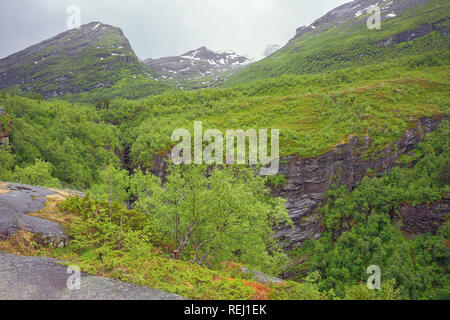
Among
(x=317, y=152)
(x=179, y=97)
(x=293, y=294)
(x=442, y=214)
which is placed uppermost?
(x=179, y=97)

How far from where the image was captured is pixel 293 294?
11.2 meters

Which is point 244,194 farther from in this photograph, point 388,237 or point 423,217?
point 423,217

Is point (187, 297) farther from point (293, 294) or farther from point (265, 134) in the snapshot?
point (265, 134)

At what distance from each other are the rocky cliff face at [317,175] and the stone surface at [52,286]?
111 feet

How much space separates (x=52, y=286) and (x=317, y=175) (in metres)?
43.8

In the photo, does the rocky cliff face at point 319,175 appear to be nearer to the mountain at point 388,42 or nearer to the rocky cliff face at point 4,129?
the rocky cliff face at point 4,129

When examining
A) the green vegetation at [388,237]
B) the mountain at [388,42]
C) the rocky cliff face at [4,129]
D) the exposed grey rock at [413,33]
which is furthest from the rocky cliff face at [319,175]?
the exposed grey rock at [413,33]

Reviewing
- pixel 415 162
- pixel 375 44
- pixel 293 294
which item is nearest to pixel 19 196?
pixel 293 294

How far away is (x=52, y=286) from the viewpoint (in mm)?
9391

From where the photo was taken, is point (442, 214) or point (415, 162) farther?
point (415, 162)

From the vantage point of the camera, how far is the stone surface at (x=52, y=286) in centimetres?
887

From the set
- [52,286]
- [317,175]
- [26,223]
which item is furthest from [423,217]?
[26,223]
